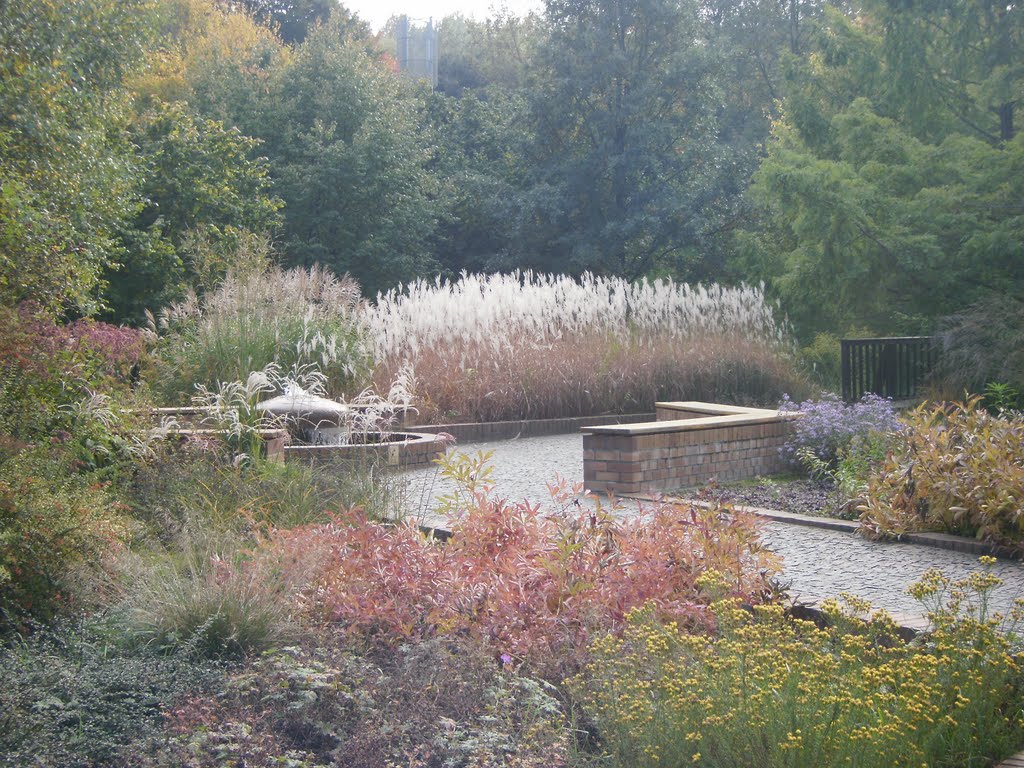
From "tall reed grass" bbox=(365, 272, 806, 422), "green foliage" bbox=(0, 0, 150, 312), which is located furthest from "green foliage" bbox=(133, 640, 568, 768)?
"tall reed grass" bbox=(365, 272, 806, 422)

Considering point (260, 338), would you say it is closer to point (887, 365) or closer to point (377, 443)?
point (377, 443)

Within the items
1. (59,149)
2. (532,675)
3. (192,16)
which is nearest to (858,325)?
(59,149)

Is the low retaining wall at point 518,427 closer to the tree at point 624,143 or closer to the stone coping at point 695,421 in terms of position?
the stone coping at point 695,421

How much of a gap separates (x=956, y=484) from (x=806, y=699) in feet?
12.3

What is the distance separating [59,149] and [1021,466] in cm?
1056

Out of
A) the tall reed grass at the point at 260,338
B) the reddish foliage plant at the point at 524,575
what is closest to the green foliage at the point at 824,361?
the tall reed grass at the point at 260,338

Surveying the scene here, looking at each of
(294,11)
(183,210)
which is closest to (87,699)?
(183,210)

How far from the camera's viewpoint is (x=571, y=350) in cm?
1280

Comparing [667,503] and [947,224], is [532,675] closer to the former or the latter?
[667,503]

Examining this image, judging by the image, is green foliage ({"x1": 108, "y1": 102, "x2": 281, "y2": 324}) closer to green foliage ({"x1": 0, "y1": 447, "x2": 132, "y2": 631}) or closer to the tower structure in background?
green foliage ({"x1": 0, "y1": 447, "x2": 132, "y2": 631})

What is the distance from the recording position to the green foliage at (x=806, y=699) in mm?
2811

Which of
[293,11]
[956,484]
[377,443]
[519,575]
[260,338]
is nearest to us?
[519,575]

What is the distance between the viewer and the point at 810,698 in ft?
9.57

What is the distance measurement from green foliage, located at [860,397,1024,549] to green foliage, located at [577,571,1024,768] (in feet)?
8.66
